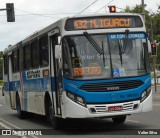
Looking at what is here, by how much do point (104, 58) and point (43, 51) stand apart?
112 inches

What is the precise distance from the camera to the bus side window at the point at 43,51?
47.1 ft

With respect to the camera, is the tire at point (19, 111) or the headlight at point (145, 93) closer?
the headlight at point (145, 93)

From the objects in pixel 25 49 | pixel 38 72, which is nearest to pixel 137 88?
pixel 38 72

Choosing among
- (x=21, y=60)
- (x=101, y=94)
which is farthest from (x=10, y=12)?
(x=101, y=94)

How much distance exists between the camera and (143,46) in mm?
12953

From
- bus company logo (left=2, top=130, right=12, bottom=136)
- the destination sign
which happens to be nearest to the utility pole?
bus company logo (left=2, top=130, right=12, bottom=136)

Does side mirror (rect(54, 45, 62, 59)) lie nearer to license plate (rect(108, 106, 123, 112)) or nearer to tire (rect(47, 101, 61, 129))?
license plate (rect(108, 106, 123, 112))

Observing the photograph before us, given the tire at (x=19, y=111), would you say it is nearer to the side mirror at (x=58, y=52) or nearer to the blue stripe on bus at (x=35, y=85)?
the blue stripe on bus at (x=35, y=85)

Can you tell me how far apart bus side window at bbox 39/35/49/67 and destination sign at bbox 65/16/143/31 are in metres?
1.81

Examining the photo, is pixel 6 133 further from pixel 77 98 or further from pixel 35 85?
pixel 35 85

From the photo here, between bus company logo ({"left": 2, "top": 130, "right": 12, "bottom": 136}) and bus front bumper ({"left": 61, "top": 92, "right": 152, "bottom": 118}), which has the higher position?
bus front bumper ({"left": 61, "top": 92, "right": 152, "bottom": 118})

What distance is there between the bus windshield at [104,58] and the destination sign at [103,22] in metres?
0.29

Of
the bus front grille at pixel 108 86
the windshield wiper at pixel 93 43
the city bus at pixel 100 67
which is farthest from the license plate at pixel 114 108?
the windshield wiper at pixel 93 43

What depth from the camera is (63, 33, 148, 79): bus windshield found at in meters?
12.4
